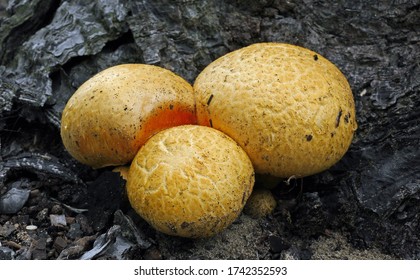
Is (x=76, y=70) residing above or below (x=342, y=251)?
above

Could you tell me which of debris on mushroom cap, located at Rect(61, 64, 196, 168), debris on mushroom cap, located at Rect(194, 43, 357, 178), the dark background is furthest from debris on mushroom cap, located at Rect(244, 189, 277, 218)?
debris on mushroom cap, located at Rect(61, 64, 196, 168)

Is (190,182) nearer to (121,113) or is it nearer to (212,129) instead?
(212,129)

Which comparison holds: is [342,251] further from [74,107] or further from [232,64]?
[74,107]

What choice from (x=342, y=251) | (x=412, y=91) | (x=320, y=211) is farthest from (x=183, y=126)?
(x=412, y=91)

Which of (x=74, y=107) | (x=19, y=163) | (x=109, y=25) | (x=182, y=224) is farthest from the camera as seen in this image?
(x=109, y=25)

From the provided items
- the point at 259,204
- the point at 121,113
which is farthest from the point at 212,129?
the point at 259,204

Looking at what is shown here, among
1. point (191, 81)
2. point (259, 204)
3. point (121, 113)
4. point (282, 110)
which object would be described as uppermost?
point (121, 113)

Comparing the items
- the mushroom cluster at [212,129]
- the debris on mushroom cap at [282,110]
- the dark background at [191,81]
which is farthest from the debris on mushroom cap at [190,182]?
the dark background at [191,81]
